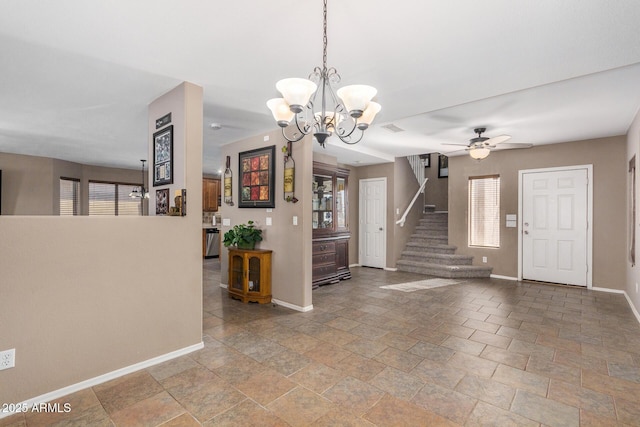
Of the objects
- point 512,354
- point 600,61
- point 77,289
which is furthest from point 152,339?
point 600,61

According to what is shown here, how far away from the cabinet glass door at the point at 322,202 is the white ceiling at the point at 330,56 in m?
1.75

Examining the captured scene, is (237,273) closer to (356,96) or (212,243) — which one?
(356,96)

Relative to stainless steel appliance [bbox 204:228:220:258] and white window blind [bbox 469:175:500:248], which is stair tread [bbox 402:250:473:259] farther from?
stainless steel appliance [bbox 204:228:220:258]

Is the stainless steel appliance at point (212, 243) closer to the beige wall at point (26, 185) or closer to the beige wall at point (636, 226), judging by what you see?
the beige wall at point (26, 185)

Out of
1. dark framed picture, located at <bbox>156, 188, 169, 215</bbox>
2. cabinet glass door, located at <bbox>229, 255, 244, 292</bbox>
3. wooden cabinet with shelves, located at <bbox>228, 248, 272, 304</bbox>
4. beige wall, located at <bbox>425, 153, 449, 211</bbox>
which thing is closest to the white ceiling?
dark framed picture, located at <bbox>156, 188, 169, 215</bbox>

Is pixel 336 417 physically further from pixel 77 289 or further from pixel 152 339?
pixel 77 289

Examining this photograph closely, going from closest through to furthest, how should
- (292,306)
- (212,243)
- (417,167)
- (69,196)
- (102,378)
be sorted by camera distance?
(102,378)
(292,306)
(69,196)
(417,167)
(212,243)

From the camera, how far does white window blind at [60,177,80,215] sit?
268 inches

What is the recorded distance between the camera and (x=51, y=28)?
1.99 metres

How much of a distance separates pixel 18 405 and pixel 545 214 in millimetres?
7001

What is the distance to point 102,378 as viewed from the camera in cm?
233

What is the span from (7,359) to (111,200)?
6.79 m

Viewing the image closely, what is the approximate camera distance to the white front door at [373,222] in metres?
7.12

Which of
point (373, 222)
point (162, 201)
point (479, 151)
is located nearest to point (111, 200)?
point (162, 201)
